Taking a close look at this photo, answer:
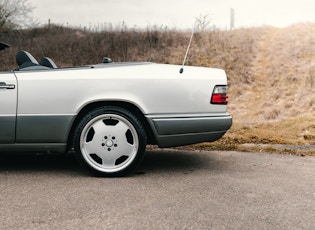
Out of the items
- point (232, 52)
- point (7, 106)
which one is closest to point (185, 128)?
point (7, 106)

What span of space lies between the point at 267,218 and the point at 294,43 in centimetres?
1946

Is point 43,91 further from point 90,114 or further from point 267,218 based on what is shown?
point 267,218

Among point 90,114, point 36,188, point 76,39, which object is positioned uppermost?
point 76,39

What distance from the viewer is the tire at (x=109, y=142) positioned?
13.9 ft

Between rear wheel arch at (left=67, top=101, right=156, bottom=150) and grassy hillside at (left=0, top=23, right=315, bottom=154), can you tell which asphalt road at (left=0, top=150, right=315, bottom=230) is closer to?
rear wheel arch at (left=67, top=101, right=156, bottom=150)

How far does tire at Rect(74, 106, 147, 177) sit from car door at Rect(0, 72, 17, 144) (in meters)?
0.64

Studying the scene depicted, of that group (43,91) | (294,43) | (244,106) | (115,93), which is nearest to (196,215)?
(115,93)

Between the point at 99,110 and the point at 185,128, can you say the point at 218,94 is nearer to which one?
the point at 185,128

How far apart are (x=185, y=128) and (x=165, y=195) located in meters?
0.92

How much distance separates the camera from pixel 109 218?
299 centimetres

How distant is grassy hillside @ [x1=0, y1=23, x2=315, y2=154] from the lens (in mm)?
15016

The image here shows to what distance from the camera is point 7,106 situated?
4250 millimetres

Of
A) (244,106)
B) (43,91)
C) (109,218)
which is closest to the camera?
(109,218)

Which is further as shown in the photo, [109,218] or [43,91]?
[43,91]
